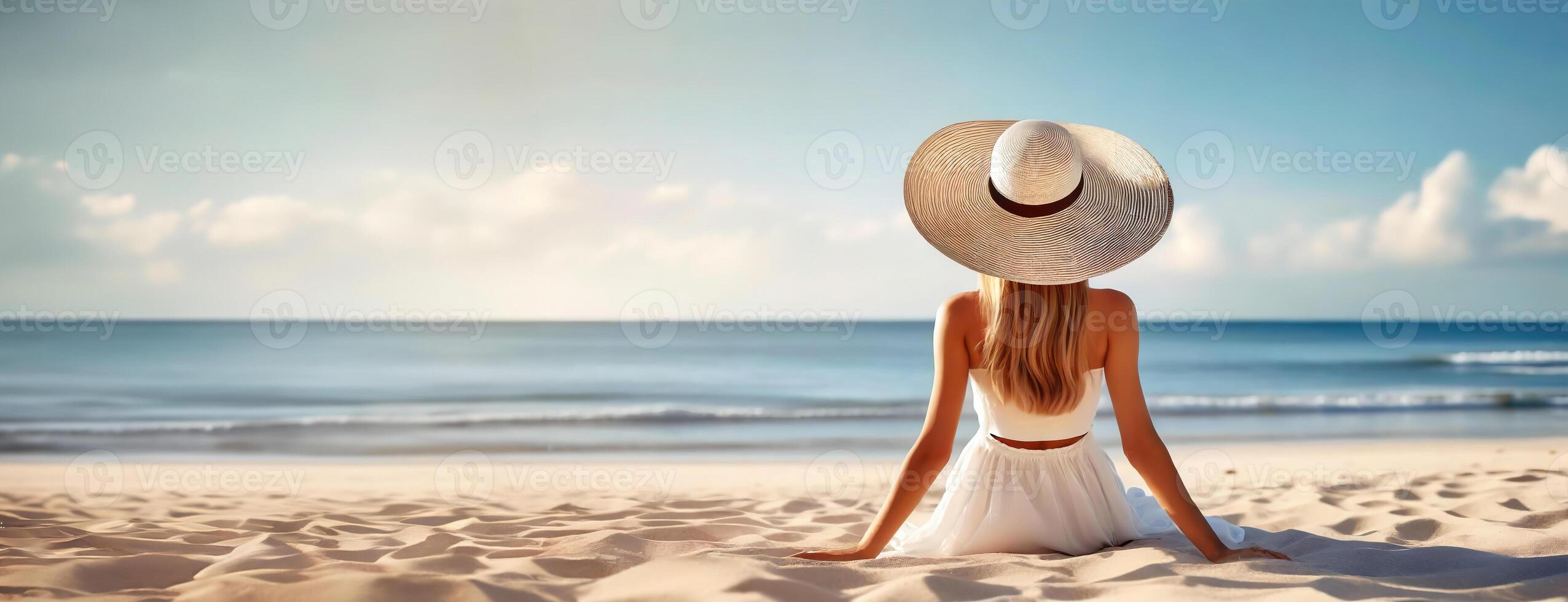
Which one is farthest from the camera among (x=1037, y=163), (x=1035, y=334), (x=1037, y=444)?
(x=1037, y=444)

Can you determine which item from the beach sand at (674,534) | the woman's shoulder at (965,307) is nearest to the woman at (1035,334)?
the woman's shoulder at (965,307)

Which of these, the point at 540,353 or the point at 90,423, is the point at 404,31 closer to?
the point at 90,423

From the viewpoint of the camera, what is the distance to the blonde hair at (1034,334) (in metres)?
2.15

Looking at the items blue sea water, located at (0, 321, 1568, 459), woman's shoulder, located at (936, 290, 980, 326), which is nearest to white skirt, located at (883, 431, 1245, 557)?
woman's shoulder, located at (936, 290, 980, 326)

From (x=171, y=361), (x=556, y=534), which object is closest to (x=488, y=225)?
(x=171, y=361)

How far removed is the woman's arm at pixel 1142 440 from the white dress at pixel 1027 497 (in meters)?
0.16

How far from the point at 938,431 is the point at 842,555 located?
0.46 m

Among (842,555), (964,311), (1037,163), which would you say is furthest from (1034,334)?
(842,555)

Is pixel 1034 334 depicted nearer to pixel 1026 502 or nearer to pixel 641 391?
pixel 1026 502

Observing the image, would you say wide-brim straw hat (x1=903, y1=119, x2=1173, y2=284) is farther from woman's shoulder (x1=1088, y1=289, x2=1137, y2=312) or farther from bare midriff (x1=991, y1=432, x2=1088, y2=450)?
bare midriff (x1=991, y1=432, x2=1088, y2=450)

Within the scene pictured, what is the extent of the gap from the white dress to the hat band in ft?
1.88

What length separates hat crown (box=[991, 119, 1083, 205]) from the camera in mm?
2006

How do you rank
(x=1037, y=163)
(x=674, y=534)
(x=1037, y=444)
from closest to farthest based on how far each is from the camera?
(x=1037, y=163), (x=1037, y=444), (x=674, y=534)

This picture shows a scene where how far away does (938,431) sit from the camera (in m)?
2.20
